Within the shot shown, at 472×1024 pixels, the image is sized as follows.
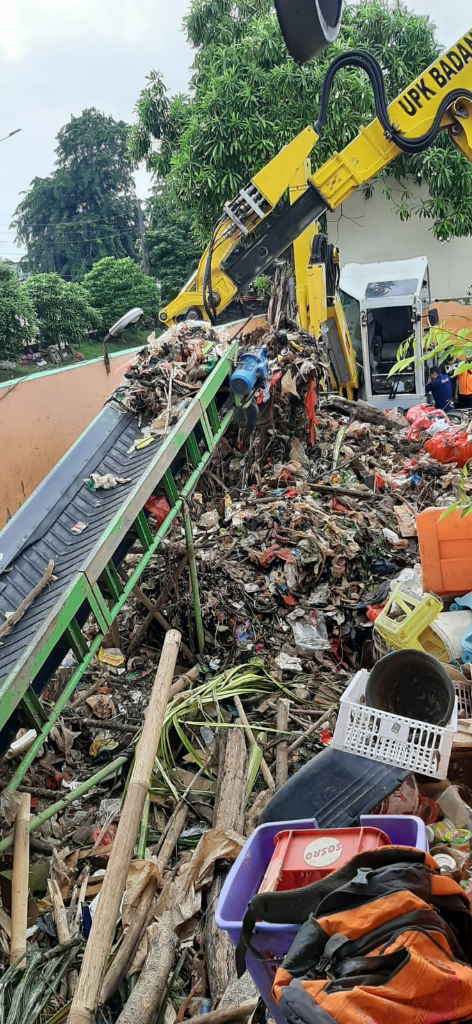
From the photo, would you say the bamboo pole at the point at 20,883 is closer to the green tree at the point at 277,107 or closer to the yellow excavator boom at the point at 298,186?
the yellow excavator boom at the point at 298,186

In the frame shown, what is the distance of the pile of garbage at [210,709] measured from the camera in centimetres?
279

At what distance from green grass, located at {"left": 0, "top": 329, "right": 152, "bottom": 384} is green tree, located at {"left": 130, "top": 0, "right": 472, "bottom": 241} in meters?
4.51

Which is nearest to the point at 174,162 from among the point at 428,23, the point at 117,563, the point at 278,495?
the point at 428,23

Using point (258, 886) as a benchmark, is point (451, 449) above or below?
below

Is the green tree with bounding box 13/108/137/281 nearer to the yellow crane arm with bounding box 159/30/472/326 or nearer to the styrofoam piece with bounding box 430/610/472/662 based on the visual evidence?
the yellow crane arm with bounding box 159/30/472/326

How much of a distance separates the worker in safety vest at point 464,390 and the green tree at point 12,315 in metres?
9.52

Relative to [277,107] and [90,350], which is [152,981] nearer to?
[277,107]

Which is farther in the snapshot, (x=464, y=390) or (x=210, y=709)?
(x=464, y=390)

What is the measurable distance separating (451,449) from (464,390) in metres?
4.70

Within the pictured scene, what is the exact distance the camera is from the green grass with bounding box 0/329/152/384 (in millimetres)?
16344

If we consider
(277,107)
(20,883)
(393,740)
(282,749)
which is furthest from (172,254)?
(20,883)

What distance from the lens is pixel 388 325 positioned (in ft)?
36.8

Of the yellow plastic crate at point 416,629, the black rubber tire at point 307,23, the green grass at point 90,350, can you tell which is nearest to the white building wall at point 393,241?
the green grass at point 90,350

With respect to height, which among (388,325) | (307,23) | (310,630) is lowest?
(310,630)
